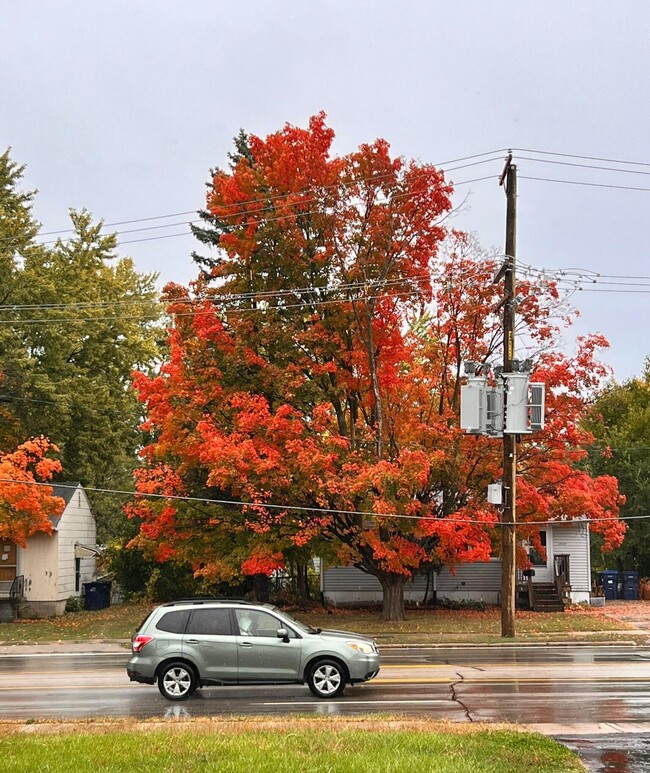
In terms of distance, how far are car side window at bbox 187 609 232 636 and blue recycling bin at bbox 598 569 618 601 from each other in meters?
29.4

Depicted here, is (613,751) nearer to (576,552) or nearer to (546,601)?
(546,601)

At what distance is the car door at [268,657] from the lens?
14.4 m

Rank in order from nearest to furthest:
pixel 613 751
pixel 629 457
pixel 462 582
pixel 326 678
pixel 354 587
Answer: pixel 613 751, pixel 326 678, pixel 354 587, pixel 462 582, pixel 629 457

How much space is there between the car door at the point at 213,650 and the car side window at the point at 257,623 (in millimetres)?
224

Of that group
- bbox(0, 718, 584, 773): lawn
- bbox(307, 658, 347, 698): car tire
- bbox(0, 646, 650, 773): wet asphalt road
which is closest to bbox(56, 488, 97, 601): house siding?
bbox(0, 646, 650, 773): wet asphalt road

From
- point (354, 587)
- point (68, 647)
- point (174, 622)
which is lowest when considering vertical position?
point (68, 647)

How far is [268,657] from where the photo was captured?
14469 millimetres

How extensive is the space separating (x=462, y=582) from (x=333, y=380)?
12682 millimetres

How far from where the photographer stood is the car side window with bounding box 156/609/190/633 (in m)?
14.7

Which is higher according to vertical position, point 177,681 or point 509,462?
point 509,462

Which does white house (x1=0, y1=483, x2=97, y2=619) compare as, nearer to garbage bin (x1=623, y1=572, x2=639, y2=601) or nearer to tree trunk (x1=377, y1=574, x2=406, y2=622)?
tree trunk (x1=377, y1=574, x2=406, y2=622)

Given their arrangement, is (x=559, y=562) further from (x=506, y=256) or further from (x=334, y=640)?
(x=334, y=640)

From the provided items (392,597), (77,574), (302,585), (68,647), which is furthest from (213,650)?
(77,574)

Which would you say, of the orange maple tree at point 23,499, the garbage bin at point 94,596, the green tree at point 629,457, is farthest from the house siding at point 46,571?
the green tree at point 629,457
